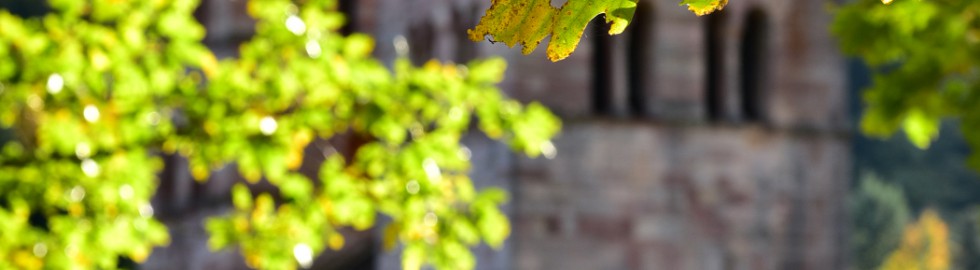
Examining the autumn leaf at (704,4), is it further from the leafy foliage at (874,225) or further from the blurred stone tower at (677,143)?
the leafy foliage at (874,225)

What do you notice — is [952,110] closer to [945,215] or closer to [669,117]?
[669,117]

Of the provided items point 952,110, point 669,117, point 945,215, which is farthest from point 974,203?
point 952,110

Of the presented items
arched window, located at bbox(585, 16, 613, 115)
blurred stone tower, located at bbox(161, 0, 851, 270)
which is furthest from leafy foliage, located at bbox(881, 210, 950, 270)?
arched window, located at bbox(585, 16, 613, 115)

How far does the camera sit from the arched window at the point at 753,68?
18.1 m

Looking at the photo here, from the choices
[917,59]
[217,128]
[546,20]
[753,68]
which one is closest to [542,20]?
[546,20]

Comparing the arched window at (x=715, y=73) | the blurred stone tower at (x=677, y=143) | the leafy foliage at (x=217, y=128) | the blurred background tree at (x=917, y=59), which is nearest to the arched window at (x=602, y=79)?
the blurred stone tower at (x=677, y=143)

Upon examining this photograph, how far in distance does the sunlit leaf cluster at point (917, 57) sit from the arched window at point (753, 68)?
28.4 ft

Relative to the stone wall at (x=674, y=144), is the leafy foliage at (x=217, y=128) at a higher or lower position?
lower

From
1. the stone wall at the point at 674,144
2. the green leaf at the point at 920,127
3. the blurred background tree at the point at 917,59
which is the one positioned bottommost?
the green leaf at the point at 920,127

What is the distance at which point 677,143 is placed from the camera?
1755cm

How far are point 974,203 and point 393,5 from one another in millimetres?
35675

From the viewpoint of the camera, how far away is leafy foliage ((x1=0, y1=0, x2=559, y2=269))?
28.6ft

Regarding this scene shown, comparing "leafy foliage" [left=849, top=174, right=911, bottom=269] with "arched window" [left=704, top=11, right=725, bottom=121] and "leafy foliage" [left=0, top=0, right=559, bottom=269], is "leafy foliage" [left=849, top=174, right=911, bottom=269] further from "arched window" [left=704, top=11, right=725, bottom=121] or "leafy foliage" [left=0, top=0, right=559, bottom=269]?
"leafy foliage" [left=0, top=0, right=559, bottom=269]

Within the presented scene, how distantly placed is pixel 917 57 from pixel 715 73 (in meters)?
8.96
